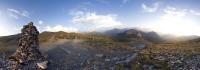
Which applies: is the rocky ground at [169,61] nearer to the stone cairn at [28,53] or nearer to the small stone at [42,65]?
the small stone at [42,65]

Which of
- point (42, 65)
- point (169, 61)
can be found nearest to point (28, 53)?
point (42, 65)

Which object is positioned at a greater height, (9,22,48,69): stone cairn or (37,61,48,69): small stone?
(9,22,48,69): stone cairn

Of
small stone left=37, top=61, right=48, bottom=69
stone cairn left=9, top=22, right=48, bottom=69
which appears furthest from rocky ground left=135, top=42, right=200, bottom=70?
stone cairn left=9, top=22, right=48, bottom=69

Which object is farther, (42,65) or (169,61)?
(42,65)

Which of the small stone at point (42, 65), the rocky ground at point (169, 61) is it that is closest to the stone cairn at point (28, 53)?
the small stone at point (42, 65)

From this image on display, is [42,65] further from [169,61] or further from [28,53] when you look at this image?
[169,61]

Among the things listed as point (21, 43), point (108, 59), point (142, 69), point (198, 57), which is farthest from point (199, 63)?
point (21, 43)

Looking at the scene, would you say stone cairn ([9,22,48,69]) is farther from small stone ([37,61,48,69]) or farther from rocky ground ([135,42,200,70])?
rocky ground ([135,42,200,70])

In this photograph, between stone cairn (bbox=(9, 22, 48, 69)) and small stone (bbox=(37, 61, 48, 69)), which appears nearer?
small stone (bbox=(37, 61, 48, 69))

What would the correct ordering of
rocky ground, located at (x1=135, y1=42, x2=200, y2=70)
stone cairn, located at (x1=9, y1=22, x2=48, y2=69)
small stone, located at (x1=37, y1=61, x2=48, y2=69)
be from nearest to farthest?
1. rocky ground, located at (x1=135, y1=42, x2=200, y2=70)
2. small stone, located at (x1=37, y1=61, x2=48, y2=69)
3. stone cairn, located at (x1=9, y1=22, x2=48, y2=69)
